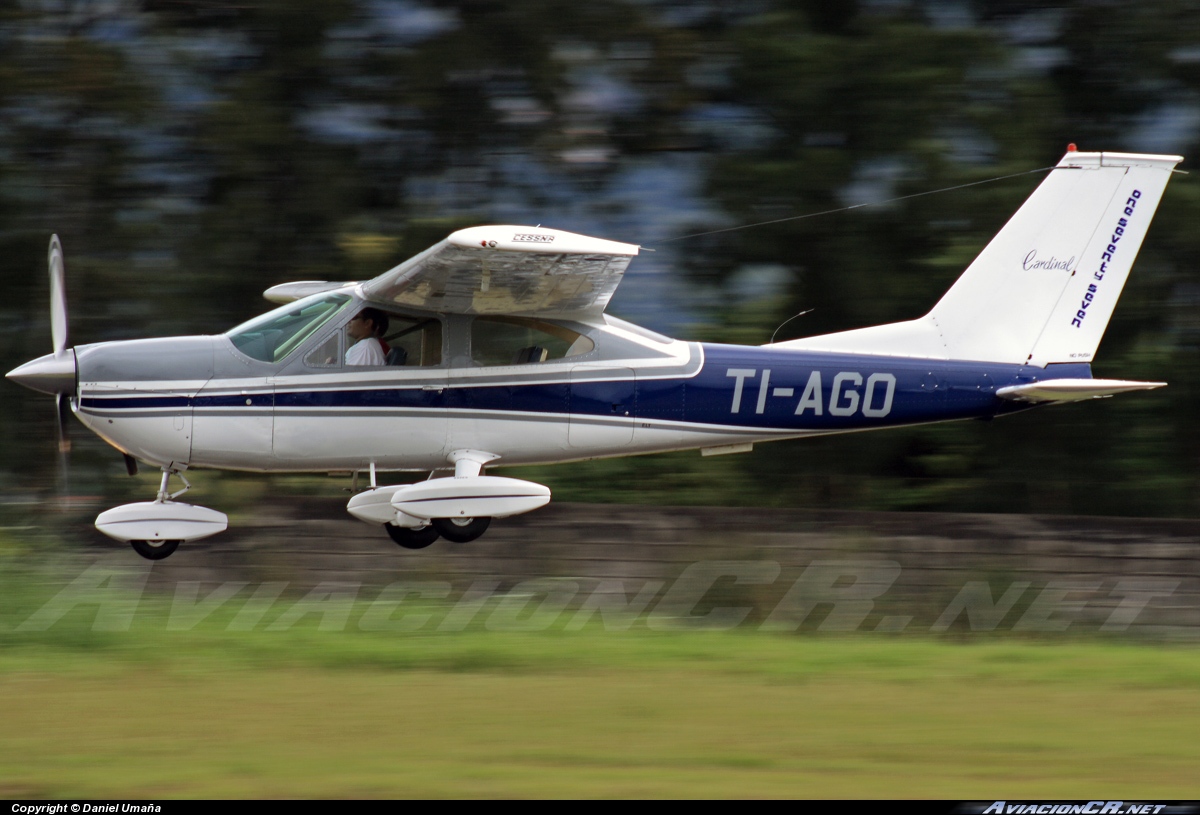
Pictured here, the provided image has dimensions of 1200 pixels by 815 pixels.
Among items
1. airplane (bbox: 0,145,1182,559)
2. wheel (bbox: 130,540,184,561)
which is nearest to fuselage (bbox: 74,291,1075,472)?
airplane (bbox: 0,145,1182,559)

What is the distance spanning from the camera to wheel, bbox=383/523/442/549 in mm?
9945

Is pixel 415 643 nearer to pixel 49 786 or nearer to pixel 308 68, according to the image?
pixel 49 786

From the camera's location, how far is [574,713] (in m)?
7.95

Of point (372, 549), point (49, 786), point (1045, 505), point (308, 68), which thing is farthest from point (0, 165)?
point (1045, 505)

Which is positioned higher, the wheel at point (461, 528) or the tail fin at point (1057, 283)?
the tail fin at point (1057, 283)

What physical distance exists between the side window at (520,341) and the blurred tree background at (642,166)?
4.04m

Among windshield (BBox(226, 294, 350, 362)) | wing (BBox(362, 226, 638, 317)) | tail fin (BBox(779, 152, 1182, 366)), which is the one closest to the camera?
wing (BBox(362, 226, 638, 317))

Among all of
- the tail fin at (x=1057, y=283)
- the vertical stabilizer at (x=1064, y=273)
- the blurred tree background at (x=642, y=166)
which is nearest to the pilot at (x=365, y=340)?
the tail fin at (x=1057, y=283)

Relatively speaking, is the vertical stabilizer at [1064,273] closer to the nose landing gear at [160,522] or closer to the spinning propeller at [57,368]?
the nose landing gear at [160,522]

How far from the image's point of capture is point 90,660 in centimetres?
895

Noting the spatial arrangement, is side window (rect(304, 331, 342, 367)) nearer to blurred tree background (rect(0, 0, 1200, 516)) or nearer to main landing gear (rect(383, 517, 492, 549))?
main landing gear (rect(383, 517, 492, 549))

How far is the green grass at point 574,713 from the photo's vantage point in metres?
6.68

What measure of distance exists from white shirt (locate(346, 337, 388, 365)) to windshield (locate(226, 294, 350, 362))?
0.27 metres

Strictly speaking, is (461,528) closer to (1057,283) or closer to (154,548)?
(154,548)
